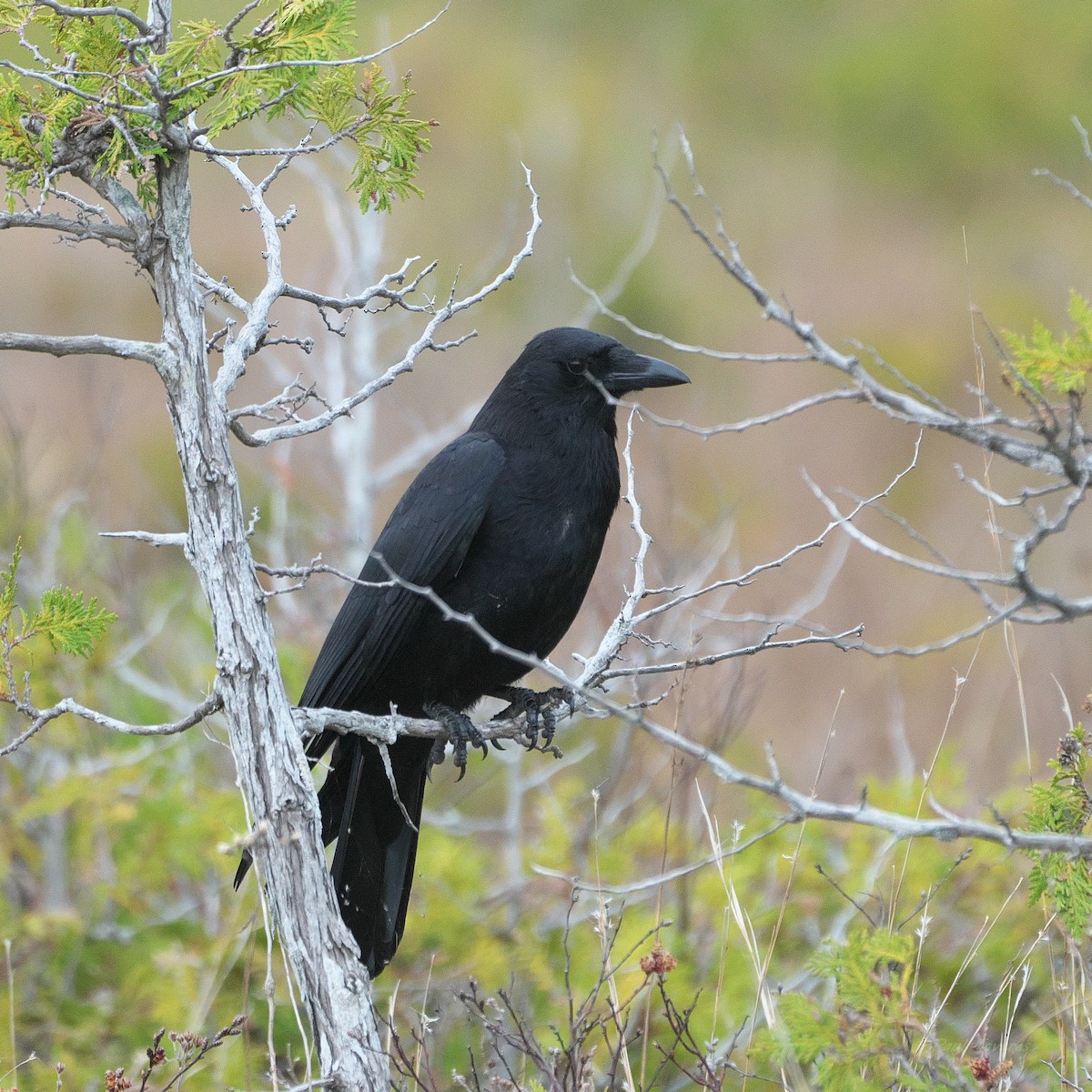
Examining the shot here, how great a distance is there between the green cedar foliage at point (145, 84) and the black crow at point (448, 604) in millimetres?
1445

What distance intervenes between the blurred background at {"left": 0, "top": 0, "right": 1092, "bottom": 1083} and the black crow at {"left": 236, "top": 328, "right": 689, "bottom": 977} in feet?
3.45

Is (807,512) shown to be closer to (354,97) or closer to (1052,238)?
(1052,238)

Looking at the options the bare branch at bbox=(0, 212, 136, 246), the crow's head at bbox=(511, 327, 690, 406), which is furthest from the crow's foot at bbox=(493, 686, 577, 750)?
the bare branch at bbox=(0, 212, 136, 246)

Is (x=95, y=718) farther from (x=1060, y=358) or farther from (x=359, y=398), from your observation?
(x=1060, y=358)

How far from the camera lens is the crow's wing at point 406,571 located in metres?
3.92

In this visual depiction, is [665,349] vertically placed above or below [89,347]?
above

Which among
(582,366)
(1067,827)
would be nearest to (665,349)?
(582,366)

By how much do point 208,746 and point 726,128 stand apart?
20713 millimetres

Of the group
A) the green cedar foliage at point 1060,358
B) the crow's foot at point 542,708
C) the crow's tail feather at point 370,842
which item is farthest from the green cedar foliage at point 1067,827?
the crow's tail feather at point 370,842

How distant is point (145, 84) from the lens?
2.76 metres

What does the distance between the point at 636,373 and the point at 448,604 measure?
105 centimetres

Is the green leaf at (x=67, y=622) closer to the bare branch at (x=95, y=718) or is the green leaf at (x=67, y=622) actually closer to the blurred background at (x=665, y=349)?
the bare branch at (x=95, y=718)

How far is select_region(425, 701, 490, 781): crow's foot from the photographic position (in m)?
3.94

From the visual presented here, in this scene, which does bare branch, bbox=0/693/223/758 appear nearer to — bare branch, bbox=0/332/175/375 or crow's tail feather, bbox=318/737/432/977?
bare branch, bbox=0/332/175/375
